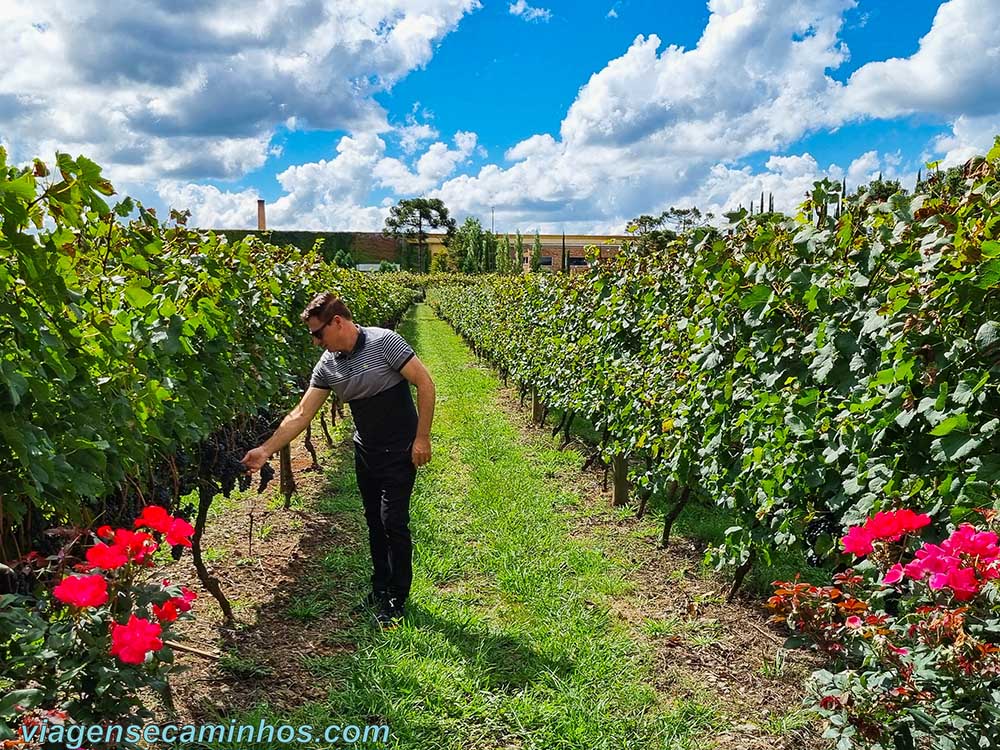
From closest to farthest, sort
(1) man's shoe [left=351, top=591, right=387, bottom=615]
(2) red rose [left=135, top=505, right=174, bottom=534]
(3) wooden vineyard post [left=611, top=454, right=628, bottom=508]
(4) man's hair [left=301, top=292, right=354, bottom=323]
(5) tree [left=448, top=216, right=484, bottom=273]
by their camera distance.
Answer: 1. (2) red rose [left=135, top=505, right=174, bottom=534]
2. (4) man's hair [left=301, top=292, right=354, bottom=323]
3. (1) man's shoe [left=351, top=591, right=387, bottom=615]
4. (3) wooden vineyard post [left=611, top=454, right=628, bottom=508]
5. (5) tree [left=448, top=216, right=484, bottom=273]

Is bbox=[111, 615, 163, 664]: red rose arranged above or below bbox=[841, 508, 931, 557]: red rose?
below

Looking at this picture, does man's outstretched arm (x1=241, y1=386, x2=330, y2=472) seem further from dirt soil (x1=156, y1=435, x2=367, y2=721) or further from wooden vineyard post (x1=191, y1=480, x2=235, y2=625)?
dirt soil (x1=156, y1=435, x2=367, y2=721)

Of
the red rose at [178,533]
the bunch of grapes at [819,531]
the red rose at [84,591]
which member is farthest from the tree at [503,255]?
the red rose at [84,591]

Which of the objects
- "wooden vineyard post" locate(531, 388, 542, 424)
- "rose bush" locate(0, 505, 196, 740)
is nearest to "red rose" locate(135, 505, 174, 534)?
"rose bush" locate(0, 505, 196, 740)

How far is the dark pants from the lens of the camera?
13.2 feet

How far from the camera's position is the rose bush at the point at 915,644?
1.76 metres

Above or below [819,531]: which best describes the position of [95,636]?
above

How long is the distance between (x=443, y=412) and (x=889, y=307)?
7.87 meters

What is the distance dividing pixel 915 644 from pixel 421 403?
2539 mm

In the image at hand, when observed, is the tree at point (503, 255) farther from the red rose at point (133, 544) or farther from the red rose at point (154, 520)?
the red rose at point (133, 544)

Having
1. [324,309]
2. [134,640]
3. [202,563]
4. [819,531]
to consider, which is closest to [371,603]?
[202,563]

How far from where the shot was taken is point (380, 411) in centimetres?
397

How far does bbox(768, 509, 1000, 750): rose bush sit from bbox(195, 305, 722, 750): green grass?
3.80ft

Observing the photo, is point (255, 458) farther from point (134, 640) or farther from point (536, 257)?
point (536, 257)
